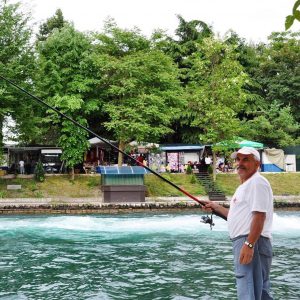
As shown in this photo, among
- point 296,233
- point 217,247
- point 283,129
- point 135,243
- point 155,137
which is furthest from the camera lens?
point 283,129

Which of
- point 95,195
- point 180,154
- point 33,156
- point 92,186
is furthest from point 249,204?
point 33,156

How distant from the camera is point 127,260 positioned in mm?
13086

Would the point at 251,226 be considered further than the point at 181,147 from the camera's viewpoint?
No

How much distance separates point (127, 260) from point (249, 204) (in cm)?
918

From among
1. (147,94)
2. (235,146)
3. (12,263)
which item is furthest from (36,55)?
(12,263)

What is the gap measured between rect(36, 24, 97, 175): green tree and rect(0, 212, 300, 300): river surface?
11.3m

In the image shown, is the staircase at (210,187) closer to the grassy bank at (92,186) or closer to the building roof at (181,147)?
the grassy bank at (92,186)

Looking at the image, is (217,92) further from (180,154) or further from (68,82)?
(68,82)

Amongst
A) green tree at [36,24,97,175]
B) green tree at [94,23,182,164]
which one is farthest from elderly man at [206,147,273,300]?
green tree at [36,24,97,175]

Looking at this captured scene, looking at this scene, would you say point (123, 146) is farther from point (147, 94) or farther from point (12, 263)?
point (12, 263)

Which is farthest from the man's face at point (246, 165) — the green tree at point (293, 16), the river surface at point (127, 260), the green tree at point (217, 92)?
the green tree at point (217, 92)

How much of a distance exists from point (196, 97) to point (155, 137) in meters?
3.83

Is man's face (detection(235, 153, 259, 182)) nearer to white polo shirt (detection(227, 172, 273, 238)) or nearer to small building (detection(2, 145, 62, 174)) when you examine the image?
white polo shirt (detection(227, 172, 273, 238))

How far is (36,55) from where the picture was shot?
3297cm
